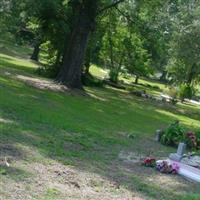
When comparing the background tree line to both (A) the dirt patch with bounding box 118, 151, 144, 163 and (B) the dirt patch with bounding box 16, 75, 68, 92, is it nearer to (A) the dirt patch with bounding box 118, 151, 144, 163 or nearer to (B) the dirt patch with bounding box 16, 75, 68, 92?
(B) the dirt patch with bounding box 16, 75, 68, 92

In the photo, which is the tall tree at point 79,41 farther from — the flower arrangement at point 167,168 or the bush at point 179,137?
the flower arrangement at point 167,168

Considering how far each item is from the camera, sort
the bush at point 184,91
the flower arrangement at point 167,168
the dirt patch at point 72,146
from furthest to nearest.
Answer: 1. the bush at point 184,91
2. the dirt patch at point 72,146
3. the flower arrangement at point 167,168

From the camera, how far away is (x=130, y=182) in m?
8.39

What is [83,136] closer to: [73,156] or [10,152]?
[73,156]

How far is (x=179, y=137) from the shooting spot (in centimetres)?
1337

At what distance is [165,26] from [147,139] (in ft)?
58.6

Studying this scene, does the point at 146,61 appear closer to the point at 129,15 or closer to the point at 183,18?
the point at 183,18

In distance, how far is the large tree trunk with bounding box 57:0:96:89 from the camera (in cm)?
2414

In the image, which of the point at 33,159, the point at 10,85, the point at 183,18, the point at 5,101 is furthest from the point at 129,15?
the point at 33,159

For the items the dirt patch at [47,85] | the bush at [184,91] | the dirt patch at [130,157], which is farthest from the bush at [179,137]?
the bush at [184,91]

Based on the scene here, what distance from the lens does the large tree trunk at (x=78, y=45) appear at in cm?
2414

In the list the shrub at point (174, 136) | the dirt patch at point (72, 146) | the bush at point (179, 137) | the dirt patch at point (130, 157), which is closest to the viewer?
the dirt patch at point (72, 146)

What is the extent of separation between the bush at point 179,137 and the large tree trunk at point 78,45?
11464 mm

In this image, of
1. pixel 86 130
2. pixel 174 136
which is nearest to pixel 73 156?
pixel 86 130
